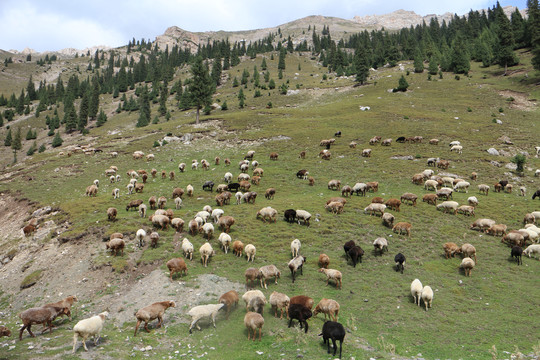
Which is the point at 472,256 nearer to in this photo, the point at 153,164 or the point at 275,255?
the point at 275,255

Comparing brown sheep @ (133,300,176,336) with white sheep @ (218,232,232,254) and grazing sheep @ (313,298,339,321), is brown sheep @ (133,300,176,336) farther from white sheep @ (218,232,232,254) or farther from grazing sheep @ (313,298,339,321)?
grazing sheep @ (313,298,339,321)

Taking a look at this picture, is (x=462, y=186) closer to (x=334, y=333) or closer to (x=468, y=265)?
(x=468, y=265)

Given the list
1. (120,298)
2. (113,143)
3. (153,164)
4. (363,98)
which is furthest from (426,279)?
(363,98)

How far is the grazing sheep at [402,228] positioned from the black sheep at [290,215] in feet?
29.0

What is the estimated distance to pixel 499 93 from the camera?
82062 mm

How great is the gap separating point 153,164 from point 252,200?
25545 millimetres

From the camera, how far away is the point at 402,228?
24.5 meters

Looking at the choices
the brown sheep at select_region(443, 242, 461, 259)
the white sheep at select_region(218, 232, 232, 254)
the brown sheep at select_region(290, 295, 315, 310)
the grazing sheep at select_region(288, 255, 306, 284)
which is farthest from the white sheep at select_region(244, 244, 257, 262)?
the brown sheep at select_region(443, 242, 461, 259)

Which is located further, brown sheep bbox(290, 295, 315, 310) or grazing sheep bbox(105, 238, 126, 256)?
grazing sheep bbox(105, 238, 126, 256)

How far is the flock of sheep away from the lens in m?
12.6

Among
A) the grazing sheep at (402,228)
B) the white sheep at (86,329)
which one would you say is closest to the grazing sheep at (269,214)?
the grazing sheep at (402,228)

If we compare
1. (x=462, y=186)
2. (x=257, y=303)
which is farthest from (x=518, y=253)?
(x=257, y=303)

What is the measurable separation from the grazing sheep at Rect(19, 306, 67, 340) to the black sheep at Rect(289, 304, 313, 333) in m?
10.7

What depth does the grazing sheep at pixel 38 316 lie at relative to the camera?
475 inches
